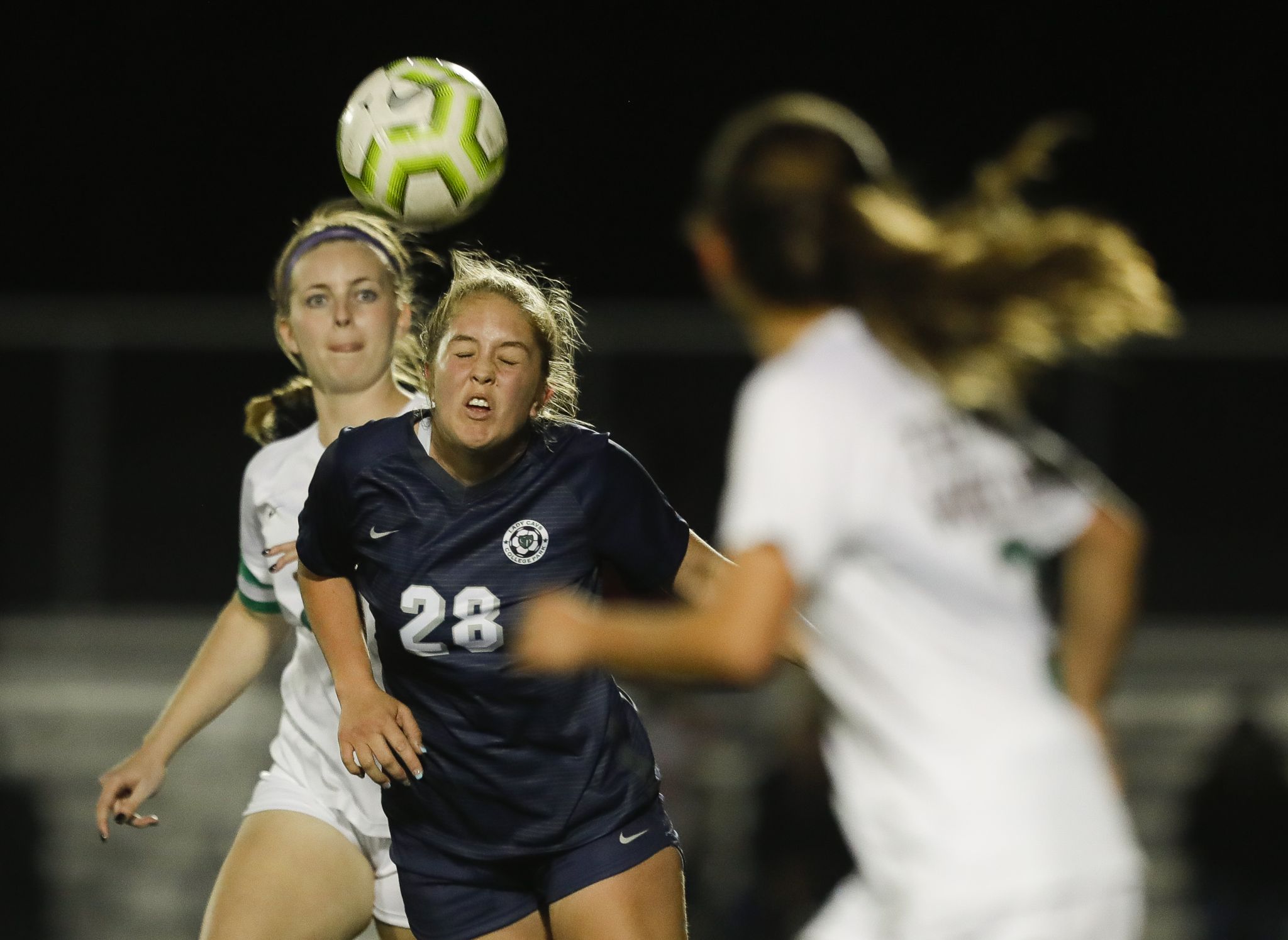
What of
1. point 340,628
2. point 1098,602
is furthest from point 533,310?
point 1098,602

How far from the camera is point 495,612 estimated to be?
9.65ft

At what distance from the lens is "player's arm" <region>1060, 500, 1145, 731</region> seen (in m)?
2.10

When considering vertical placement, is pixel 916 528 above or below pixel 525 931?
above

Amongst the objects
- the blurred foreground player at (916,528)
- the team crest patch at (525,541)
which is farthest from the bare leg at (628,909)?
the blurred foreground player at (916,528)

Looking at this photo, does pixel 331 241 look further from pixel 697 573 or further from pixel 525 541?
pixel 697 573

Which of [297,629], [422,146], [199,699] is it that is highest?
[422,146]

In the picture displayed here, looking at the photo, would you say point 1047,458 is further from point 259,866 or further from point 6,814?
point 6,814

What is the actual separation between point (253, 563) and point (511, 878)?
39.9 inches

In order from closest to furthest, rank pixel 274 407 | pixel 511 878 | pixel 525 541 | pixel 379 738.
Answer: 1. pixel 379 738
2. pixel 525 541
3. pixel 511 878
4. pixel 274 407

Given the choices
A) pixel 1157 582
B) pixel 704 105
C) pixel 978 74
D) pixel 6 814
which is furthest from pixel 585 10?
pixel 6 814

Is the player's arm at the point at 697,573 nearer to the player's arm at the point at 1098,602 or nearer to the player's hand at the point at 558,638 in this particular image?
the player's arm at the point at 1098,602

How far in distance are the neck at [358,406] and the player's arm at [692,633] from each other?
65.3 inches

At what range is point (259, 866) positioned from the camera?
11.0 ft

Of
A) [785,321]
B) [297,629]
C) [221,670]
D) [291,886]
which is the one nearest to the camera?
[785,321]
